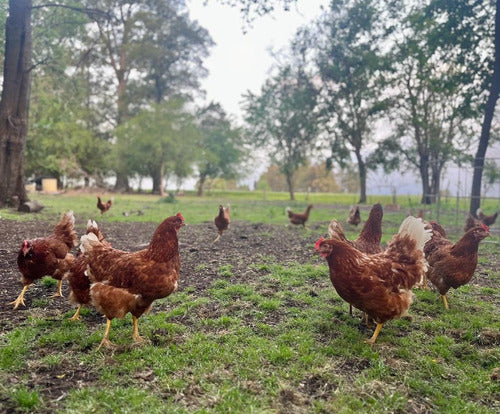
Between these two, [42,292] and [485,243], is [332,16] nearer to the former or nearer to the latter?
[485,243]

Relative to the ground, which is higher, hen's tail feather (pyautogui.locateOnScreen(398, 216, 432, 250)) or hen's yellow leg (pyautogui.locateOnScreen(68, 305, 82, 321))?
hen's tail feather (pyautogui.locateOnScreen(398, 216, 432, 250))

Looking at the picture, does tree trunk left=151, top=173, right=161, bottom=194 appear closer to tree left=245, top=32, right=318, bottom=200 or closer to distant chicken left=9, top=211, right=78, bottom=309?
tree left=245, top=32, right=318, bottom=200

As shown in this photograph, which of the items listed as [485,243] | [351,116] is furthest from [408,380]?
[351,116]

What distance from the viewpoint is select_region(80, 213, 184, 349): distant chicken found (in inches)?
140

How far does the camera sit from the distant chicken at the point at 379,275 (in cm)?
373

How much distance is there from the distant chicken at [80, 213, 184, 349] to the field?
42cm

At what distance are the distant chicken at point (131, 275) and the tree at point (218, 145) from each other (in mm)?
35560

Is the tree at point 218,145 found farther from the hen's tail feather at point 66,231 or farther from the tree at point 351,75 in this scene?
the hen's tail feather at point 66,231

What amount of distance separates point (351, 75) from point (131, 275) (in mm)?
25393

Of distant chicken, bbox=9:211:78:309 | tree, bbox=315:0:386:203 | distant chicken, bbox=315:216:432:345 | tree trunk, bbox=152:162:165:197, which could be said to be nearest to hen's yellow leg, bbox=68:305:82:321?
distant chicken, bbox=9:211:78:309

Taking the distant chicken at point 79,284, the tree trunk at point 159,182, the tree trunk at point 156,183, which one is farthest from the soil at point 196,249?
the tree trunk at point 156,183

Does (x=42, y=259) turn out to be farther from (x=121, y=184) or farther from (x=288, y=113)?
(x=121, y=184)

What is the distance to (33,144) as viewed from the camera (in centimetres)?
3228

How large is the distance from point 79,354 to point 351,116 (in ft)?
88.1
